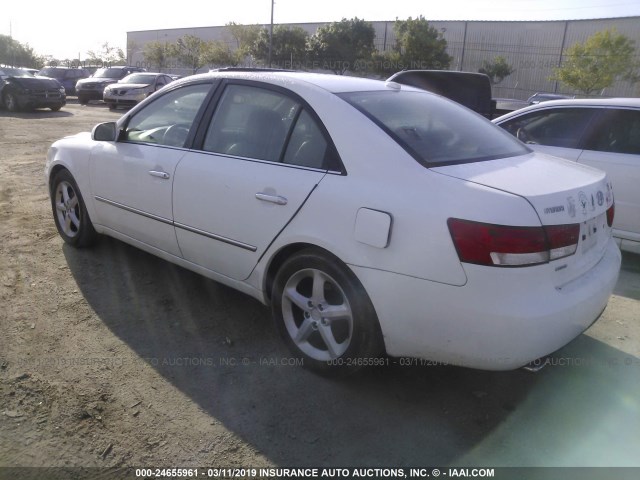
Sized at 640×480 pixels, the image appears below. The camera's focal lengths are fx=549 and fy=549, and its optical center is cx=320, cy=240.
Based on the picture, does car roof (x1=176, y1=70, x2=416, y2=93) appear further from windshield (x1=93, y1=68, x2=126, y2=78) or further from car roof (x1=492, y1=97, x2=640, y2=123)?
windshield (x1=93, y1=68, x2=126, y2=78)

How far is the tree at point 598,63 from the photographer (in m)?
31.7

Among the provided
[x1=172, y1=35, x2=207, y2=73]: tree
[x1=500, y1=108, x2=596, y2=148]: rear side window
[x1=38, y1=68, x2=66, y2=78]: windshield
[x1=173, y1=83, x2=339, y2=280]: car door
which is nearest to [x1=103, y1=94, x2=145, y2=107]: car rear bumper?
[x1=38, y1=68, x2=66, y2=78]: windshield

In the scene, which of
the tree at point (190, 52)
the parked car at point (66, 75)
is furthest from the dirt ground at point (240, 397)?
the tree at point (190, 52)

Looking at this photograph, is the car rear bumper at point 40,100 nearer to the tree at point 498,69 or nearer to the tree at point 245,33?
the tree at point 498,69

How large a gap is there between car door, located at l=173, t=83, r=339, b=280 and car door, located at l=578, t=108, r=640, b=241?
10.8ft

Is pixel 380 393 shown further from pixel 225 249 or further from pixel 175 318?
pixel 175 318

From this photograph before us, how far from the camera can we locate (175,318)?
373 centimetres

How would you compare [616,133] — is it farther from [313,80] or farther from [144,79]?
[144,79]

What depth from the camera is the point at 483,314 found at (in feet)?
7.86

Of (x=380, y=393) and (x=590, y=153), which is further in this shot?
(x=590, y=153)

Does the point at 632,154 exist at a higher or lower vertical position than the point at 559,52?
lower

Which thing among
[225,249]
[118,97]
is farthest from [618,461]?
[118,97]

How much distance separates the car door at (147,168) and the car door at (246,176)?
17cm

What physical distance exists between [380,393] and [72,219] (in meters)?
3.30
